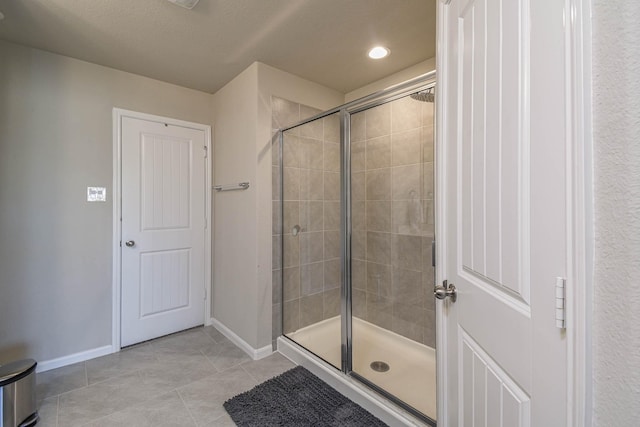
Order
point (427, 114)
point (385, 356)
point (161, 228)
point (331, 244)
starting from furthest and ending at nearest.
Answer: point (161, 228), point (331, 244), point (385, 356), point (427, 114)

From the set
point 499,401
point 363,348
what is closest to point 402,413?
point 363,348

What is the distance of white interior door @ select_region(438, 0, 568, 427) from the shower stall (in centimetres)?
116

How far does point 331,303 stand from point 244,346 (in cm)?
84

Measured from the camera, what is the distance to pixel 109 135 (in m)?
2.45

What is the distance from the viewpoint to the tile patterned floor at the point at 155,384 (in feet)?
5.58

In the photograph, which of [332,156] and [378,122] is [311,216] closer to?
[332,156]

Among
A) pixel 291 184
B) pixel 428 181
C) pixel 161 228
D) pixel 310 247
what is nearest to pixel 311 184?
pixel 291 184

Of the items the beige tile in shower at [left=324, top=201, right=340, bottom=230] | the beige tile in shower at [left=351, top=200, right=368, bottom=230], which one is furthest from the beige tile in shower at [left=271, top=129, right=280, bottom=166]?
the beige tile in shower at [left=351, top=200, right=368, bottom=230]

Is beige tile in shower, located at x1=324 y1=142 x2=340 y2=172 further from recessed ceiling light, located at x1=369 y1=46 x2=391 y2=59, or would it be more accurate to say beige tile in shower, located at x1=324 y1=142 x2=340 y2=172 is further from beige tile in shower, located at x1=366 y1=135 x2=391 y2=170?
recessed ceiling light, located at x1=369 y1=46 x2=391 y2=59

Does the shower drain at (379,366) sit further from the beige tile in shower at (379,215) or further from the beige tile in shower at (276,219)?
the beige tile in shower at (276,219)

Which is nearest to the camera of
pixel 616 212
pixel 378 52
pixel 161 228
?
pixel 616 212

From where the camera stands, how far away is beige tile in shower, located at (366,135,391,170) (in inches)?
98.5

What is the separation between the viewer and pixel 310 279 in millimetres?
2629

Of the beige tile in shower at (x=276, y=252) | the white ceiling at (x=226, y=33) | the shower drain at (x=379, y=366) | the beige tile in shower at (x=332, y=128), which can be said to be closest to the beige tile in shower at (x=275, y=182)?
the beige tile in shower at (x=276, y=252)
